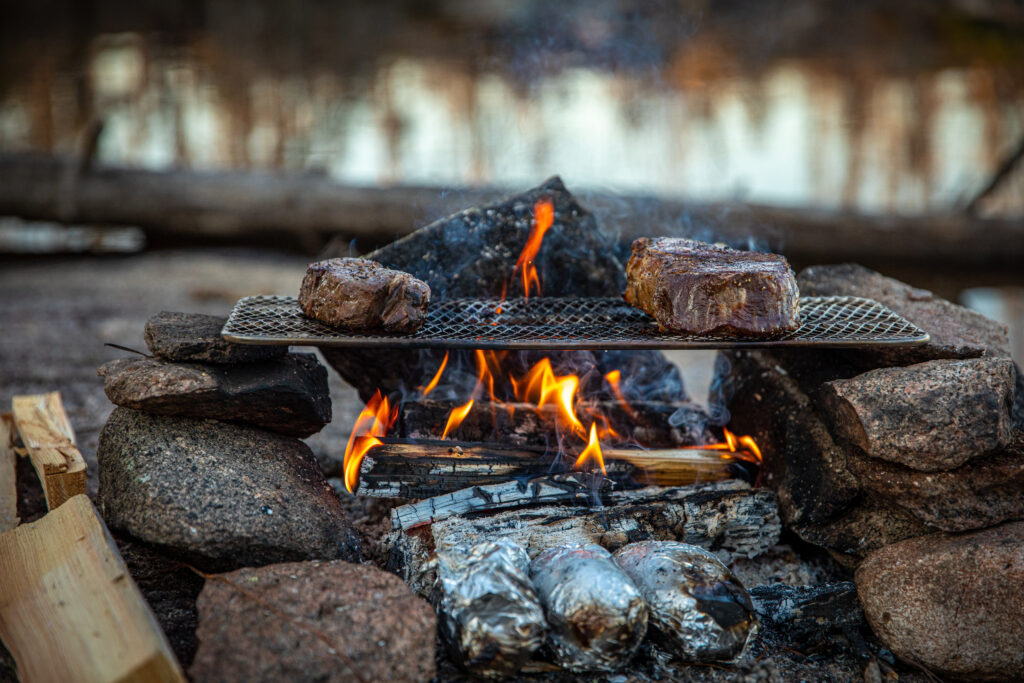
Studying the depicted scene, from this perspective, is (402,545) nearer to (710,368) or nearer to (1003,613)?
(1003,613)

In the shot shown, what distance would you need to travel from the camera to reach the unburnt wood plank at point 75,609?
1.74m

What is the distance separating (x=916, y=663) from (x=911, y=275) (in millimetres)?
6459

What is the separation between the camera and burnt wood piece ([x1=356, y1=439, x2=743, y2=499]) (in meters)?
2.66

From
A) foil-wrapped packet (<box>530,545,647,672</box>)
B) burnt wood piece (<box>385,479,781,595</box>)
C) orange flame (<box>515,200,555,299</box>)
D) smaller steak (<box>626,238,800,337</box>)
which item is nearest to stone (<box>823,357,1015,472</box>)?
smaller steak (<box>626,238,800,337</box>)

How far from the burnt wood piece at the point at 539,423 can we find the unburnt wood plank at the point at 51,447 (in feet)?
3.73

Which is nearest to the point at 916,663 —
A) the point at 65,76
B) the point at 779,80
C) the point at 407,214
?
the point at 407,214

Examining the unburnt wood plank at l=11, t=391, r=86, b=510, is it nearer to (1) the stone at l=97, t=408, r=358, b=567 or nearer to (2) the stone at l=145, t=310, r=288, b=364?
(1) the stone at l=97, t=408, r=358, b=567

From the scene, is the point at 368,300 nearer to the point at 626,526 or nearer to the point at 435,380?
the point at 435,380

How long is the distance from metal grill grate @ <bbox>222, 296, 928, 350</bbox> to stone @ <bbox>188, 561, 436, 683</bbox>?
70 cm

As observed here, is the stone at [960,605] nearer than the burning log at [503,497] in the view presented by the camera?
Yes

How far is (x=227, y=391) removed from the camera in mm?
2492

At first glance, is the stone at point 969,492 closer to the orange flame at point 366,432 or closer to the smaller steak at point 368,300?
the smaller steak at point 368,300

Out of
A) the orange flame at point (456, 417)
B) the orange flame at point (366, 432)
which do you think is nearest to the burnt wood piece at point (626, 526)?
the orange flame at point (366, 432)

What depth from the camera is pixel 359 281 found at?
242 centimetres
